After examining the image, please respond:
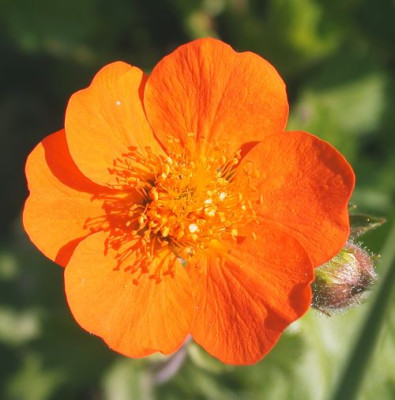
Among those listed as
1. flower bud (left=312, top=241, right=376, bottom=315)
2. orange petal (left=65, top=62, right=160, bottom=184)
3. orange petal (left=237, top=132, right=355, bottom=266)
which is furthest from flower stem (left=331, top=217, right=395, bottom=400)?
orange petal (left=65, top=62, right=160, bottom=184)

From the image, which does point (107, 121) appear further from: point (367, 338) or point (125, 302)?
point (367, 338)

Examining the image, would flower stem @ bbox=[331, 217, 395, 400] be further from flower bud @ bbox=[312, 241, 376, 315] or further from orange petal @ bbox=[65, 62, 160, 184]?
orange petal @ bbox=[65, 62, 160, 184]

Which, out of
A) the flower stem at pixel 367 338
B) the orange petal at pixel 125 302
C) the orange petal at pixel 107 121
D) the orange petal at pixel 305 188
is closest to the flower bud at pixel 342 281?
the flower stem at pixel 367 338

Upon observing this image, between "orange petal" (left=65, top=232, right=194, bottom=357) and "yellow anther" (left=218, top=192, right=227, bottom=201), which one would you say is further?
"yellow anther" (left=218, top=192, right=227, bottom=201)

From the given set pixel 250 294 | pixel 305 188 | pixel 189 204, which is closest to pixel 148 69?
pixel 189 204

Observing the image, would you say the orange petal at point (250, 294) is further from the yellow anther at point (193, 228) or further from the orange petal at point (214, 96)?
the orange petal at point (214, 96)

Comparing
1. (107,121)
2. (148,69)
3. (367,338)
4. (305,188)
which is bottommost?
(367,338)
